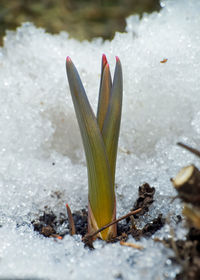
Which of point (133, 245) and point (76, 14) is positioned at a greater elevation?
point (76, 14)

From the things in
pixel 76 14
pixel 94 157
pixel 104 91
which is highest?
pixel 76 14

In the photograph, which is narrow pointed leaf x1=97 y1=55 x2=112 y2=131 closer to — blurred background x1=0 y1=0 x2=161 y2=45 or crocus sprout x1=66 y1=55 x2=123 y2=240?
crocus sprout x1=66 y1=55 x2=123 y2=240

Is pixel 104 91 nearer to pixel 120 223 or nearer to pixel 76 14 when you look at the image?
pixel 120 223

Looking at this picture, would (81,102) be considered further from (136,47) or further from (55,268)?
(136,47)

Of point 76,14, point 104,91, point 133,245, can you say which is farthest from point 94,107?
point 76,14

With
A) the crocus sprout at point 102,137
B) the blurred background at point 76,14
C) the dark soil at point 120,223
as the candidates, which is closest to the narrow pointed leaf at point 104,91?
the crocus sprout at point 102,137

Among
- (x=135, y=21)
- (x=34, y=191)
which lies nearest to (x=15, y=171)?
(x=34, y=191)
